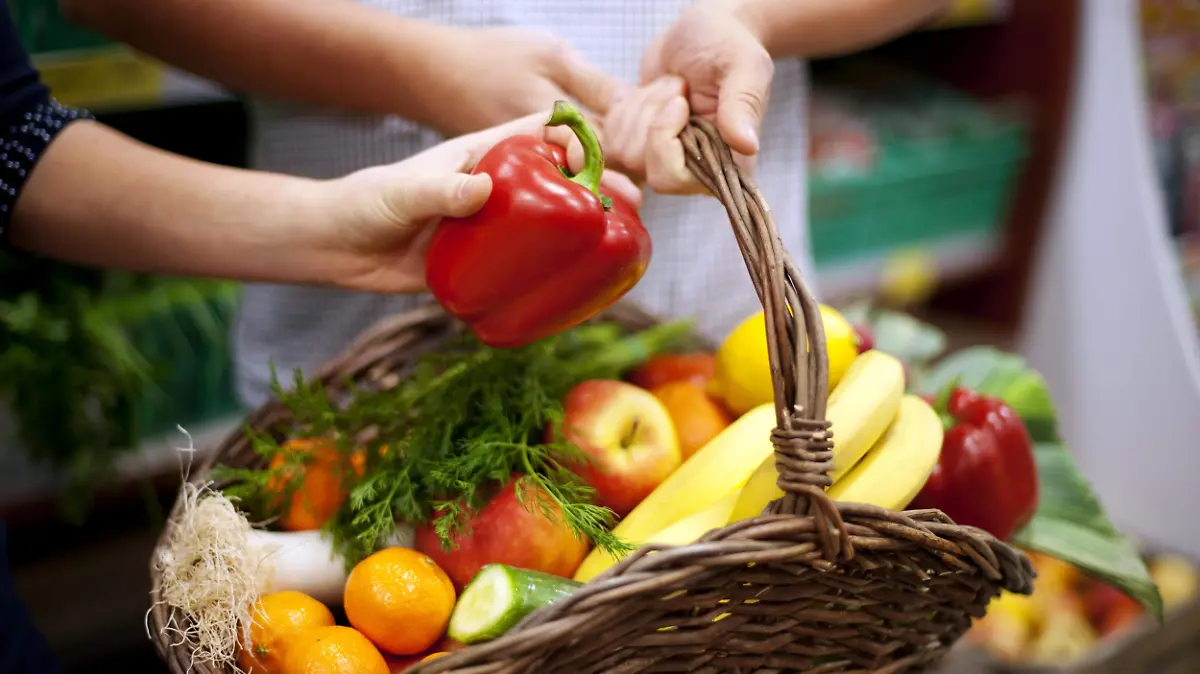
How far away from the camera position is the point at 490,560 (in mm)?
665

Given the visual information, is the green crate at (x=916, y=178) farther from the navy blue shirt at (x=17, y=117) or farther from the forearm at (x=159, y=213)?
the navy blue shirt at (x=17, y=117)

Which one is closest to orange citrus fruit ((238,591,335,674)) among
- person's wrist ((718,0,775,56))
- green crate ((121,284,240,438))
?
person's wrist ((718,0,775,56))

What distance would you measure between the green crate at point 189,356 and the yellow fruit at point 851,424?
0.94 metres

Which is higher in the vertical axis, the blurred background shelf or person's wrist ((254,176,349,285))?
the blurred background shelf

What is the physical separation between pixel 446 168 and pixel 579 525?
30 cm

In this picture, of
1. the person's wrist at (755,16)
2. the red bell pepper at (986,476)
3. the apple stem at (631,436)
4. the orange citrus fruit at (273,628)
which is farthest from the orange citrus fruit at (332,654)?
the person's wrist at (755,16)

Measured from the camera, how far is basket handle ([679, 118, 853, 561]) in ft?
1.81

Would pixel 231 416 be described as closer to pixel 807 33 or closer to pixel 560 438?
pixel 560 438

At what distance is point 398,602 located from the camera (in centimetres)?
61

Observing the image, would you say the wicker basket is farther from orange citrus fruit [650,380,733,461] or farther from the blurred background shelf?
the blurred background shelf

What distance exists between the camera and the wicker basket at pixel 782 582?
54 centimetres

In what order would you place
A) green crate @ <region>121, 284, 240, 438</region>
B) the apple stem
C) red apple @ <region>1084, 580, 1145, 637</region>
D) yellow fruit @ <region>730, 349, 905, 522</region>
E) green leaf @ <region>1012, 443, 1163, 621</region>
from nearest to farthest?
1. yellow fruit @ <region>730, 349, 905, 522</region>
2. the apple stem
3. green leaf @ <region>1012, 443, 1163, 621</region>
4. green crate @ <region>121, 284, 240, 438</region>
5. red apple @ <region>1084, 580, 1145, 637</region>

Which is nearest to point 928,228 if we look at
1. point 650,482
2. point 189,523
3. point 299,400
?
point 650,482

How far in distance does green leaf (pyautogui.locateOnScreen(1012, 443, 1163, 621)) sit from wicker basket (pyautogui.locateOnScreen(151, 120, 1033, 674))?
21 cm
